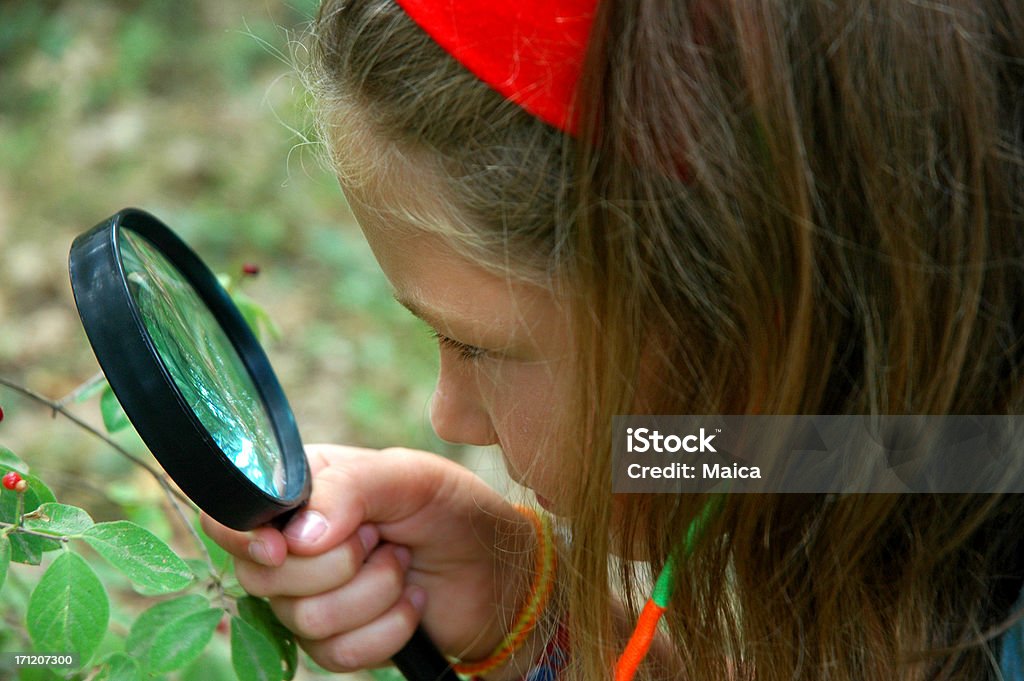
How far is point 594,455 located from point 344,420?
1.95 metres

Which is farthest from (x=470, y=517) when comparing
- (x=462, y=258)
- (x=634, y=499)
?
(x=462, y=258)

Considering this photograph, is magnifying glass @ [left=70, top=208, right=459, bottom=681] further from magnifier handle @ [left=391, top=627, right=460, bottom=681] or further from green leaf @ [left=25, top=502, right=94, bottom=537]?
green leaf @ [left=25, top=502, right=94, bottom=537]

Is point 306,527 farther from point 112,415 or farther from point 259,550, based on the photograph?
point 112,415

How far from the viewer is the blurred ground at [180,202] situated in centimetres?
294

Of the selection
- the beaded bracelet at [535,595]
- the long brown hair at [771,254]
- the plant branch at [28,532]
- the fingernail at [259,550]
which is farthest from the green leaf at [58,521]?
the beaded bracelet at [535,595]

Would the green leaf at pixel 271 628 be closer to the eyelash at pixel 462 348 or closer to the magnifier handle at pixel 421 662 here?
the magnifier handle at pixel 421 662

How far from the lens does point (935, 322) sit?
1021 millimetres

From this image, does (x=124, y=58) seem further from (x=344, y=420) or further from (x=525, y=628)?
(x=525, y=628)

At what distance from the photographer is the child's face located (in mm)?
1111

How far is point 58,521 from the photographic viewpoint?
1.05 meters

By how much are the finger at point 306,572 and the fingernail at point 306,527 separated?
0.12ft

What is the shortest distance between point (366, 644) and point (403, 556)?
152 mm

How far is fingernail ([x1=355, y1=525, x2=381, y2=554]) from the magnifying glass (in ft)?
0.42

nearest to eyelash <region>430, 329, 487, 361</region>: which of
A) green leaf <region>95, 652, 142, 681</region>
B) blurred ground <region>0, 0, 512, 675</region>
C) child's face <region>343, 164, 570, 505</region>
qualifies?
child's face <region>343, 164, 570, 505</region>
